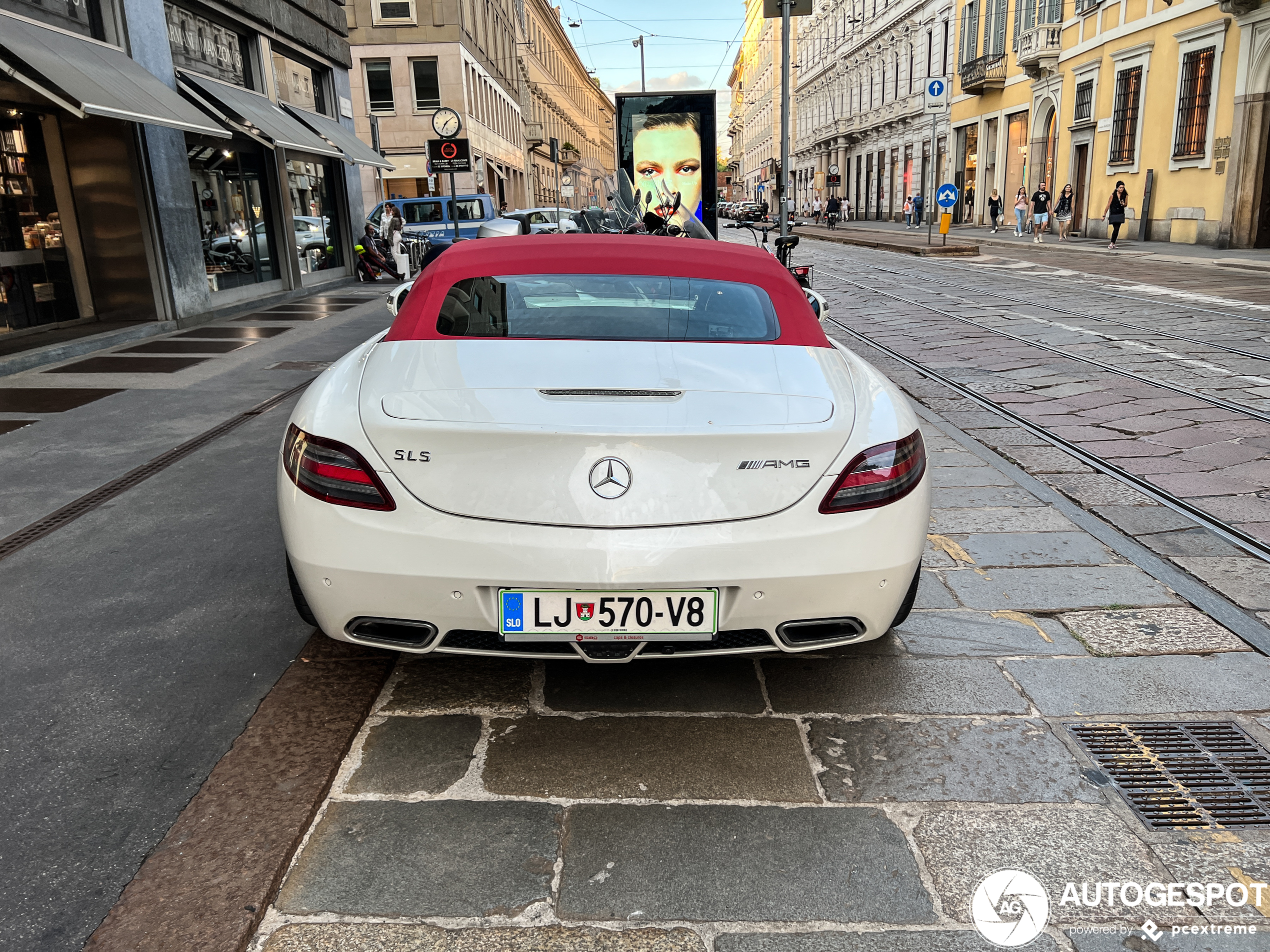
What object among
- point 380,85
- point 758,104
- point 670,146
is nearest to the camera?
point 670,146

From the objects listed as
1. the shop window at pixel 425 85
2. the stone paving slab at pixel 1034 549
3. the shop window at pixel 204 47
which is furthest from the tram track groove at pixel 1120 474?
the shop window at pixel 425 85

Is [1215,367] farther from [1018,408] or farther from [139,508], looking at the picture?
[139,508]

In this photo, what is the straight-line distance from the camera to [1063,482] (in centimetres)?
494

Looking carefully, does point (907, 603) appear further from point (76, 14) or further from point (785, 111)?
point (785, 111)

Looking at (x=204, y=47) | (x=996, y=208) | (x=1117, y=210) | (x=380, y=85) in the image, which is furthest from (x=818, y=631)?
(x=380, y=85)

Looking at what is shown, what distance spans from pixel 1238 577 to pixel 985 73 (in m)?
37.4

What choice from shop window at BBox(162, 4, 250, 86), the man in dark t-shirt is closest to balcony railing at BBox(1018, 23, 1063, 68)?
the man in dark t-shirt

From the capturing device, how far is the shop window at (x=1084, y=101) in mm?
29078

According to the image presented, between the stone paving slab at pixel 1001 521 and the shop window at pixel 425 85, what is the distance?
115ft

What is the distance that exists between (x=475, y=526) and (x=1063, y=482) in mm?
3663

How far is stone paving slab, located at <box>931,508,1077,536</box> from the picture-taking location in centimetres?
425

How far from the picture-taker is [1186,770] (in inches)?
94.2

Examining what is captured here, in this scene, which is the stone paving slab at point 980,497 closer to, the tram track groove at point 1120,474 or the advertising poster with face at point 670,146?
the tram track groove at point 1120,474

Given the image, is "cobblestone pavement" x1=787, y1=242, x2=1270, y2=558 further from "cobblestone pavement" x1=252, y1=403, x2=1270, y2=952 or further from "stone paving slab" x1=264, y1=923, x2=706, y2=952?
"stone paving slab" x1=264, y1=923, x2=706, y2=952
